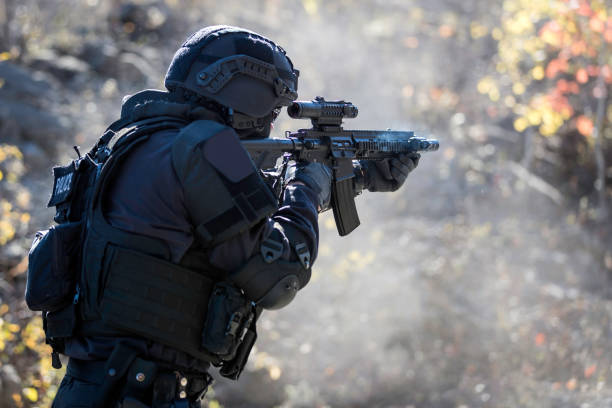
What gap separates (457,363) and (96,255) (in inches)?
184

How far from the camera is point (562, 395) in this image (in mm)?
5445

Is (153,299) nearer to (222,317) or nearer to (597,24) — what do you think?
(222,317)

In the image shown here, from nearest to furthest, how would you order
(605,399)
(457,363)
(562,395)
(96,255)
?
(96,255), (605,399), (562,395), (457,363)

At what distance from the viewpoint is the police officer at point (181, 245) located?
213cm

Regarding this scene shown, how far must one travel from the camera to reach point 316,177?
2795mm

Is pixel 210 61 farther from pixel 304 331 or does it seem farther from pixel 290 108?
pixel 304 331

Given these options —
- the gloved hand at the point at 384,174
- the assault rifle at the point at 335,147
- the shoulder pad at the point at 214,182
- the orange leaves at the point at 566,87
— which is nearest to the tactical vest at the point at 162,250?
→ the shoulder pad at the point at 214,182

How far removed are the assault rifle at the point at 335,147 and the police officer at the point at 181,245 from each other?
17.7 inches

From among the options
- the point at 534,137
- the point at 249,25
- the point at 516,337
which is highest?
the point at 249,25

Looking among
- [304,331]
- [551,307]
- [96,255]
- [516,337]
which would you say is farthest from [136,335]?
[551,307]

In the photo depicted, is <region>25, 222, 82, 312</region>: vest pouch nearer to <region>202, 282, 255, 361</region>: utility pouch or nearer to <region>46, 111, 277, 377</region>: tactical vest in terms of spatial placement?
<region>46, 111, 277, 377</region>: tactical vest

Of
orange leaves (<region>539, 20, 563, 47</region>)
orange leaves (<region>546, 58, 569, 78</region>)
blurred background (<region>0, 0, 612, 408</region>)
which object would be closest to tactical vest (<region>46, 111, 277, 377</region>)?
blurred background (<region>0, 0, 612, 408</region>)

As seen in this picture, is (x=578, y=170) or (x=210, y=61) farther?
(x=578, y=170)

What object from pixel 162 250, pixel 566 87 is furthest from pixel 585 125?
pixel 162 250
